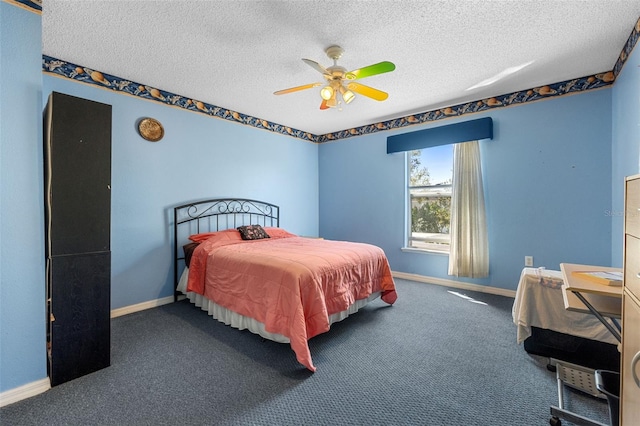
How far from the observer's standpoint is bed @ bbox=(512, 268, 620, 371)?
1.87 metres

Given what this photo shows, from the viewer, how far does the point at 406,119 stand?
4.25m

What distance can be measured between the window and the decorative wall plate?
354 cm

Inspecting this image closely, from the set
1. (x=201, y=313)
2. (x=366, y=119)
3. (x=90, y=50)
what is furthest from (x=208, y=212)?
(x=366, y=119)

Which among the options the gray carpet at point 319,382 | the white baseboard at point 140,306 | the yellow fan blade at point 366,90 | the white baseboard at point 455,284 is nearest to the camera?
the gray carpet at point 319,382

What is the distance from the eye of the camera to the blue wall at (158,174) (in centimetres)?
291

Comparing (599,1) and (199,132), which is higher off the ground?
(599,1)

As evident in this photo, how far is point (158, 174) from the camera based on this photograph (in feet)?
10.6

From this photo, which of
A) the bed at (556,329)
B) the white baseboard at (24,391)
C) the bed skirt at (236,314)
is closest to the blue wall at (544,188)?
the bed at (556,329)

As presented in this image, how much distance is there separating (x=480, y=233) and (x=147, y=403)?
150 inches

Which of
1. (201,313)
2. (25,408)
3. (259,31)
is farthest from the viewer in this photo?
(201,313)

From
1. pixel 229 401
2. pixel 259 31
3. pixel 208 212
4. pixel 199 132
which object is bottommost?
pixel 229 401

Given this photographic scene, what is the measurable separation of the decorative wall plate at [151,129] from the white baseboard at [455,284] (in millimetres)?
3872

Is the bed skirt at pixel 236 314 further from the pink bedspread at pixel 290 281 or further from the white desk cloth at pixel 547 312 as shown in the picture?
the white desk cloth at pixel 547 312

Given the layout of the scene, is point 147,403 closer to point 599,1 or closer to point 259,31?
point 259,31
